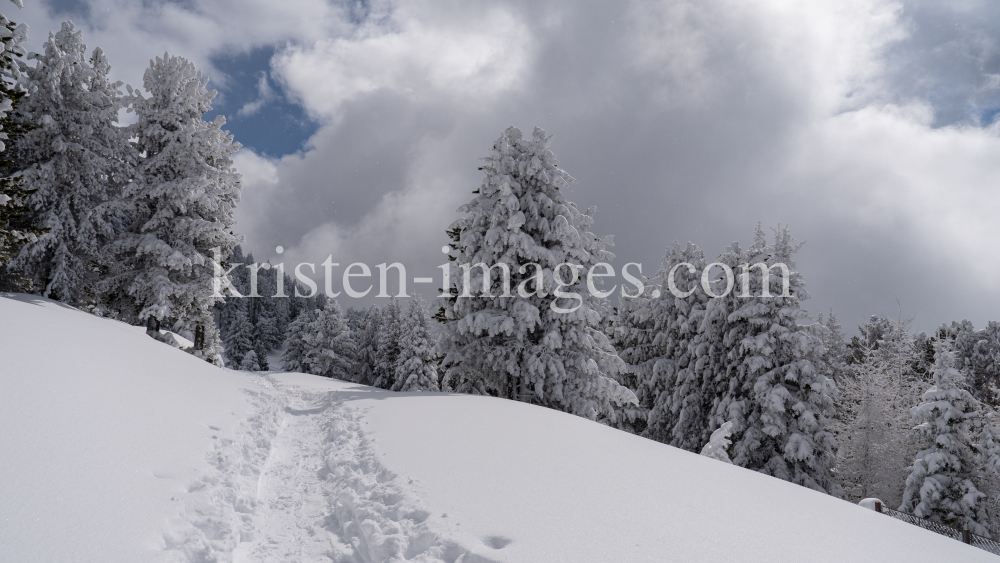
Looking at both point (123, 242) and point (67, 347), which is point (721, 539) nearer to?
point (67, 347)

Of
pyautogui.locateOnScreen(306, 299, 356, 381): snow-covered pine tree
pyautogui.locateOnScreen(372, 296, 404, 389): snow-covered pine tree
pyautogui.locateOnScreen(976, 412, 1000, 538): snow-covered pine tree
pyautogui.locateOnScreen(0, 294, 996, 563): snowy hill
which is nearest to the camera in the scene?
pyautogui.locateOnScreen(0, 294, 996, 563): snowy hill

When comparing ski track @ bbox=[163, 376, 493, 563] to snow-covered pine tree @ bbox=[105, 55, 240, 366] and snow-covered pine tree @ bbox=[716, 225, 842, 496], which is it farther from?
snow-covered pine tree @ bbox=[716, 225, 842, 496]

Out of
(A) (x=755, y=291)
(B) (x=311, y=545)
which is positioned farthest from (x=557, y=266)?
(B) (x=311, y=545)

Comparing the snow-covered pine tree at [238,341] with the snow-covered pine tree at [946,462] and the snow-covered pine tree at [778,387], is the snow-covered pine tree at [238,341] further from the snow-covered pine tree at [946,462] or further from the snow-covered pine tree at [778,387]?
the snow-covered pine tree at [946,462]

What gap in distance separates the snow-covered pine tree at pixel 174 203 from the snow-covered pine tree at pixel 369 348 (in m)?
27.4

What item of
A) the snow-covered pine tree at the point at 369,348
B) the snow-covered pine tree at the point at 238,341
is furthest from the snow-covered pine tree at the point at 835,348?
the snow-covered pine tree at the point at 238,341

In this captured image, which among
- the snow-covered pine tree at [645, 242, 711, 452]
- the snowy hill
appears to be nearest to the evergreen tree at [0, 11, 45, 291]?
the snowy hill

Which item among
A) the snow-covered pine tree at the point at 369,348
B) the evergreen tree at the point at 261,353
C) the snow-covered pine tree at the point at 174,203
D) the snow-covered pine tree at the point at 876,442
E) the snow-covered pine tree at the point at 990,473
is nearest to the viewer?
the snow-covered pine tree at the point at 990,473

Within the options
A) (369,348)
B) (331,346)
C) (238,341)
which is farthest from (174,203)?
(238,341)

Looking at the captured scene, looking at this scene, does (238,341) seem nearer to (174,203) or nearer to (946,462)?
(174,203)

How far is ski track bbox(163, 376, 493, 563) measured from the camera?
14.6 feet

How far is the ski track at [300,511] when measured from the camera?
445cm

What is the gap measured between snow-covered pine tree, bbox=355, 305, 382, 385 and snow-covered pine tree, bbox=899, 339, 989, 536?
39.8 metres

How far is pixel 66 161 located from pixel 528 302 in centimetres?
1955
